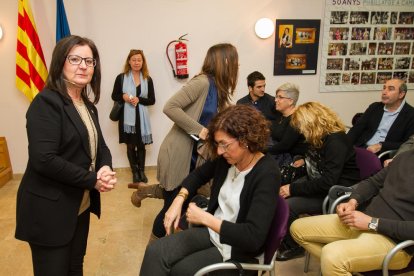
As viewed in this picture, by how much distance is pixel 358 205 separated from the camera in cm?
185

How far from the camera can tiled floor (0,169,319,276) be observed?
2221 mm

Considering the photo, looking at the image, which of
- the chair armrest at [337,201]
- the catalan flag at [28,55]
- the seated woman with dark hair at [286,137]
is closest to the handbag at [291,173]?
the seated woman with dark hair at [286,137]

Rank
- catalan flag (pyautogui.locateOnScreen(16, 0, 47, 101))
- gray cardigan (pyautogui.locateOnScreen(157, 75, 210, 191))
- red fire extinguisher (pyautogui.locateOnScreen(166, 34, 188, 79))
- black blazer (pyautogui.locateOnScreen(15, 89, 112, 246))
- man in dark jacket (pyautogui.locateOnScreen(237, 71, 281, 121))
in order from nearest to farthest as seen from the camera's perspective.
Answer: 1. black blazer (pyautogui.locateOnScreen(15, 89, 112, 246))
2. gray cardigan (pyautogui.locateOnScreen(157, 75, 210, 191))
3. catalan flag (pyautogui.locateOnScreen(16, 0, 47, 101))
4. man in dark jacket (pyautogui.locateOnScreen(237, 71, 281, 121))
5. red fire extinguisher (pyautogui.locateOnScreen(166, 34, 188, 79))

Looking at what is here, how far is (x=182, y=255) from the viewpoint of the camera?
4.75 feet

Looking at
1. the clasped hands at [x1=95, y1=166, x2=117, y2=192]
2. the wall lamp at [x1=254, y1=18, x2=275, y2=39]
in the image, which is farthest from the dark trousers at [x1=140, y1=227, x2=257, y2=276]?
the wall lamp at [x1=254, y1=18, x2=275, y2=39]

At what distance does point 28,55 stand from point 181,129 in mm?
2250

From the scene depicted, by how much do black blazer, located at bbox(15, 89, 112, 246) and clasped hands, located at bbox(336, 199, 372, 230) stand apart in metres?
1.26

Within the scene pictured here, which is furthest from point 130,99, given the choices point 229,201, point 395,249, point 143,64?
point 395,249

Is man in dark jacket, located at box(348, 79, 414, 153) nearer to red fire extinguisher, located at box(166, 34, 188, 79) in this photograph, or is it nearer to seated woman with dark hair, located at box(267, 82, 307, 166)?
seated woman with dark hair, located at box(267, 82, 307, 166)

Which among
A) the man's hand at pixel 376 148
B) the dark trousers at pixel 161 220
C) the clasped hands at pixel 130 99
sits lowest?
the dark trousers at pixel 161 220

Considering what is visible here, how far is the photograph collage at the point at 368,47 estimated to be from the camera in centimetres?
402

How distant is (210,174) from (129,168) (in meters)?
2.66

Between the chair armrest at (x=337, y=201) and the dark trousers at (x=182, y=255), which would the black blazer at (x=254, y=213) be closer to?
the dark trousers at (x=182, y=255)

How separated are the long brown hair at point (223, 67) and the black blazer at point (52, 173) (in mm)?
874
